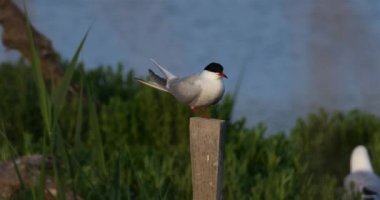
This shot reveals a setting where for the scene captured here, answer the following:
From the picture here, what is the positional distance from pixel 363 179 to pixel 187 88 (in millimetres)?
4972

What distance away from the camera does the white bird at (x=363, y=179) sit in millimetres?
9516

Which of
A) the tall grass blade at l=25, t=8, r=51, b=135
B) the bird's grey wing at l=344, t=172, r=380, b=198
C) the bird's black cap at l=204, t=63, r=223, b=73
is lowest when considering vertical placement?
the bird's grey wing at l=344, t=172, r=380, b=198

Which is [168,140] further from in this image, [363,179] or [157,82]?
[157,82]

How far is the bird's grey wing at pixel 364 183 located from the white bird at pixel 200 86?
4.41m

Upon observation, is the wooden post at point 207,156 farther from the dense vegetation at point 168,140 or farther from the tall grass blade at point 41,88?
the dense vegetation at point 168,140

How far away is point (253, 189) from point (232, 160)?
820mm

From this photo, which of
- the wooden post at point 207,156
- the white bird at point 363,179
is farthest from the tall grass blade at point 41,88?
the white bird at point 363,179

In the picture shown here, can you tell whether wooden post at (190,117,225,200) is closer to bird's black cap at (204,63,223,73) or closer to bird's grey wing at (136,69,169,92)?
bird's black cap at (204,63,223,73)

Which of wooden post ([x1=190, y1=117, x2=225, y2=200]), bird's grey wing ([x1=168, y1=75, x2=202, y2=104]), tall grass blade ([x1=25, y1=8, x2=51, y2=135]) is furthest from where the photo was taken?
bird's grey wing ([x1=168, y1=75, x2=202, y2=104])

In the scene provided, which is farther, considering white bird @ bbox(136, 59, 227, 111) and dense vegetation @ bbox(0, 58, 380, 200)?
dense vegetation @ bbox(0, 58, 380, 200)

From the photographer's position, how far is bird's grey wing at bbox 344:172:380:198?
9500mm

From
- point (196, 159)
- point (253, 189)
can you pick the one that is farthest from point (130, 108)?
point (196, 159)

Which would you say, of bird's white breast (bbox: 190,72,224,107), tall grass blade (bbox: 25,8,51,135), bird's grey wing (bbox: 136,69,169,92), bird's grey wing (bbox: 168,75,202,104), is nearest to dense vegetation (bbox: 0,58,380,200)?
bird's grey wing (bbox: 136,69,169,92)

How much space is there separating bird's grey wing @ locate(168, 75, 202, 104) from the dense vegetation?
2.37 metres
